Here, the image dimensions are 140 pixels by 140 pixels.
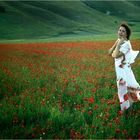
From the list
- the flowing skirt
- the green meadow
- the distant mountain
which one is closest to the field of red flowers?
the green meadow

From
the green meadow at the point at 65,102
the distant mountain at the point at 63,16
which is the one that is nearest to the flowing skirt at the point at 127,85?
the green meadow at the point at 65,102

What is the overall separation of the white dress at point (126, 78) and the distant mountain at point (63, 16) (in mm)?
31800

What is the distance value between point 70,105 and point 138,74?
431 cm

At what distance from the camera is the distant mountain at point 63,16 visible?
44.1 meters

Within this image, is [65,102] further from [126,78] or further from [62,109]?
[126,78]

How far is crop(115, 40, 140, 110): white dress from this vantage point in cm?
641

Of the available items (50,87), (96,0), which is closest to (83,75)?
(50,87)

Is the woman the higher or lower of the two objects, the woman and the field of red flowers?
the higher

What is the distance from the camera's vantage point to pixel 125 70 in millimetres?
6473

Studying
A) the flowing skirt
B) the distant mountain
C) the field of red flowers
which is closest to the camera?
the field of red flowers

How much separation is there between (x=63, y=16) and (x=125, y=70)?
55.5 meters

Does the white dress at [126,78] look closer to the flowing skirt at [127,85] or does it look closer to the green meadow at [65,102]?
the flowing skirt at [127,85]

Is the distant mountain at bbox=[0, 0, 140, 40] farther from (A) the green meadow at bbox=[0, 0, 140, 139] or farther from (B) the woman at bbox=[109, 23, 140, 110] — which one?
(B) the woman at bbox=[109, 23, 140, 110]

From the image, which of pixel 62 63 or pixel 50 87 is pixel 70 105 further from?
pixel 62 63
